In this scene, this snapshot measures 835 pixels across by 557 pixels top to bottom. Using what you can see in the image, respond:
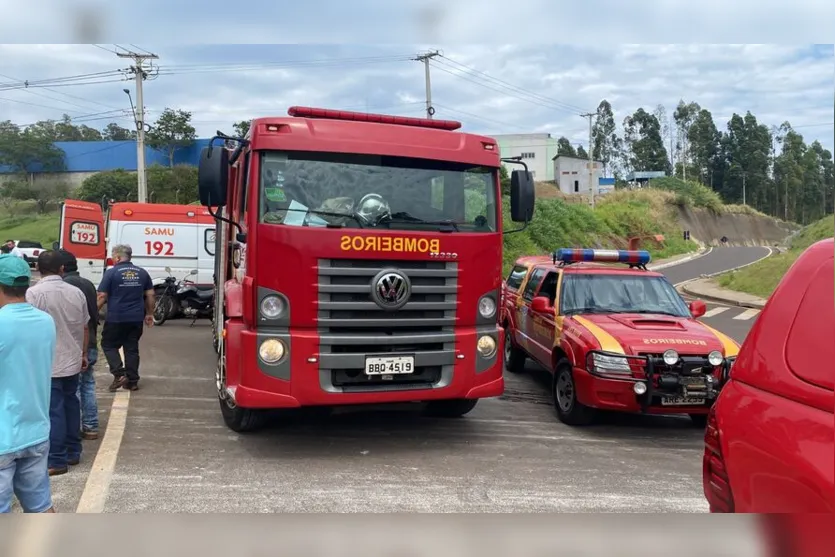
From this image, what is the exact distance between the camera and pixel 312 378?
17.3 feet

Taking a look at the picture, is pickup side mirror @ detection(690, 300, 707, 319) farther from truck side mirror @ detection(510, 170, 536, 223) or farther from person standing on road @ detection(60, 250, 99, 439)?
person standing on road @ detection(60, 250, 99, 439)

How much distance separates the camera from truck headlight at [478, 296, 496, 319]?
227 inches

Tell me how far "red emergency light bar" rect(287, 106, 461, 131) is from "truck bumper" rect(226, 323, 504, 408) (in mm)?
1947

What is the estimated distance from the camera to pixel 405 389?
5531 millimetres

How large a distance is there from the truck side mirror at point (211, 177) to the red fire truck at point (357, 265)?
0.01 metres

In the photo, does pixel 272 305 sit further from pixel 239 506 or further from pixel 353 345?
pixel 239 506

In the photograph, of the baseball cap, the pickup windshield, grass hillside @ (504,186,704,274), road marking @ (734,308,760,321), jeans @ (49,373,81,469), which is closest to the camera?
the baseball cap

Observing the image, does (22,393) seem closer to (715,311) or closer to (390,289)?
(390,289)

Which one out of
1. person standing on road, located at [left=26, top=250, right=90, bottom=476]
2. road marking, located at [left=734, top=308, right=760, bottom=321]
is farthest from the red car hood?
road marking, located at [left=734, top=308, right=760, bottom=321]

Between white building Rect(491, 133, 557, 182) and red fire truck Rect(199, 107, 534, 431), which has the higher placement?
white building Rect(491, 133, 557, 182)

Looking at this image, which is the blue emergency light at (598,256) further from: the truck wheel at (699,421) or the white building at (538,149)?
the white building at (538,149)

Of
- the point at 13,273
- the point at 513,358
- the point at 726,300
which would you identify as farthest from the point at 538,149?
the point at 13,273

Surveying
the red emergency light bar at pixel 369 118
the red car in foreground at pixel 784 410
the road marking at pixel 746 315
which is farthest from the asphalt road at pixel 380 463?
the road marking at pixel 746 315

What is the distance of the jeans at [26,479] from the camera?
3.18m
